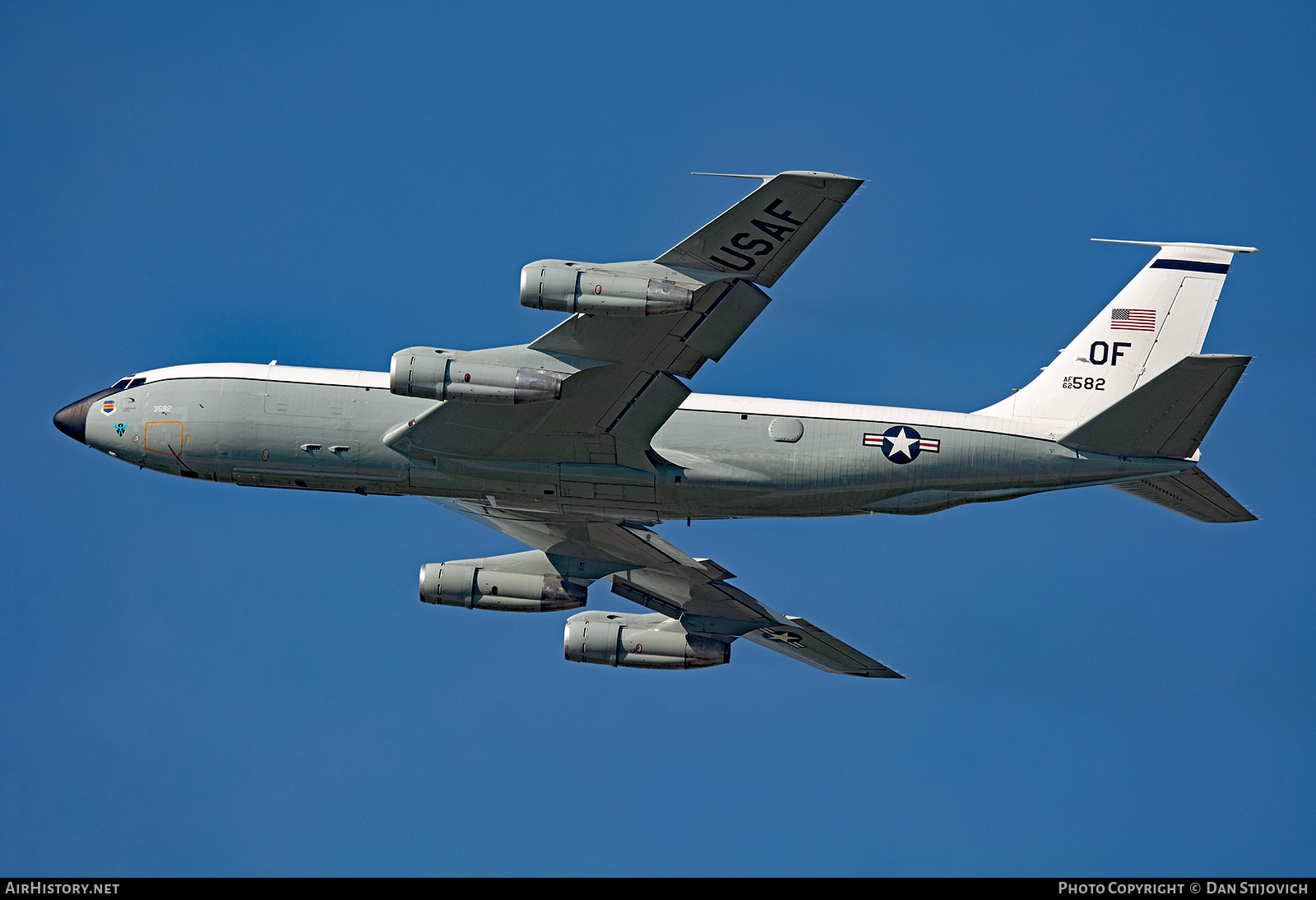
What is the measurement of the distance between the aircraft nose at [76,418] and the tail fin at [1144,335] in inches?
994

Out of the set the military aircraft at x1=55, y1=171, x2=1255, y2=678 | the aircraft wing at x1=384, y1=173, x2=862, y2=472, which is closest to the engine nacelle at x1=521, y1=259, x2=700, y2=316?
the military aircraft at x1=55, y1=171, x2=1255, y2=678

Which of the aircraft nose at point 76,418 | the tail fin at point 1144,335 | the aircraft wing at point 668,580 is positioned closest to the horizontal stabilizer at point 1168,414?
the tail fin at point 1144,335

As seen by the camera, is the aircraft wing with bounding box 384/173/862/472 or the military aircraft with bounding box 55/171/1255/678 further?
the military aircraft with bounding box 55/171/1255/678

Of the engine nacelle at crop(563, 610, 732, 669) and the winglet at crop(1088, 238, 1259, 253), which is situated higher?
the winglet at crop(1088, 238, 1259, 253)

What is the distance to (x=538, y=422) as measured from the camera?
34062 mm

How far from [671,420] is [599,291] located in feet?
20.9

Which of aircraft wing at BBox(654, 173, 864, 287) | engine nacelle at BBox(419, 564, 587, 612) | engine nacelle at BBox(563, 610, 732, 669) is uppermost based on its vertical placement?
aircraft wing at BBox(654, 173, 864, 287)

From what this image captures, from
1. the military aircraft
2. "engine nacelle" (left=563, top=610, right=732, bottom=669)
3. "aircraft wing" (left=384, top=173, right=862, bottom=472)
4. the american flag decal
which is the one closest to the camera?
"aircraft wing" (left=384, top=173, right=862, bottom=472)

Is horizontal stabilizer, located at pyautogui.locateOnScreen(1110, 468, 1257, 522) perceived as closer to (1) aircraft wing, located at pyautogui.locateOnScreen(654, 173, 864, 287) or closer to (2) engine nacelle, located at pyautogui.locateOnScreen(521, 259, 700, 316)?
(1) aircraft wing, located at pyautogui.locateOnScreen(654, 173, 864, 287)

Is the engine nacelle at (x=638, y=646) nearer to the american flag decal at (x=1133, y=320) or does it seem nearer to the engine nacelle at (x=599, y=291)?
the engine nacelle at (x=599, y=291)

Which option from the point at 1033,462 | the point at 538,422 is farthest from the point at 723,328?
the point at 1033,462

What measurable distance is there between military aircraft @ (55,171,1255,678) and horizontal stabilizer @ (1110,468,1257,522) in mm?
56

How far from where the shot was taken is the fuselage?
34656mm

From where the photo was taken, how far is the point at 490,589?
1617 inches
